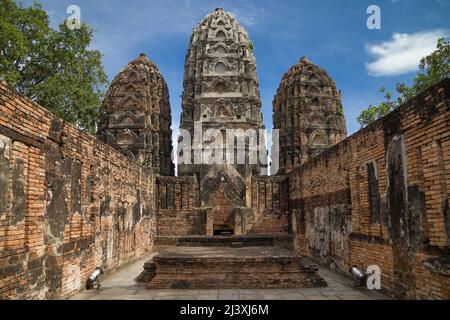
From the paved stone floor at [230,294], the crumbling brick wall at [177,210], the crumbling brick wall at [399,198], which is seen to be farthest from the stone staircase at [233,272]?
the crumbling brick wall at [177,210]

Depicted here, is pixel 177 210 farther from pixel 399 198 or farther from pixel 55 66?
pixel 399 198

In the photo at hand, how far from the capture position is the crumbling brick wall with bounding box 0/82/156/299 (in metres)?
6.20

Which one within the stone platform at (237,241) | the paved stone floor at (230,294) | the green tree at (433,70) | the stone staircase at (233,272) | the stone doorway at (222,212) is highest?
the green tree at (433,70)

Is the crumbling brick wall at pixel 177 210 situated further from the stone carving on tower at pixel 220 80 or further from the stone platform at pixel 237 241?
the stone carving on tower at pixel 220 80

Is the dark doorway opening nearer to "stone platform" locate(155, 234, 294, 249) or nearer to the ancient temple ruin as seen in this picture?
the ancient temple ruin

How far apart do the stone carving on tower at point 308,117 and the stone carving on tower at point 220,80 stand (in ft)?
8.76

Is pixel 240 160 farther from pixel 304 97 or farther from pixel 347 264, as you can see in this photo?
pixel 347 264

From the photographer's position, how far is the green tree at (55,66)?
803 inches

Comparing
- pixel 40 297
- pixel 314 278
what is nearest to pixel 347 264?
pixel 314 278

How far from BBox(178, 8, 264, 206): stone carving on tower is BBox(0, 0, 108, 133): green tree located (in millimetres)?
9430

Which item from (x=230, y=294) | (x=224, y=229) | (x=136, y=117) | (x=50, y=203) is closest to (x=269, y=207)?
(x=224, y=229)

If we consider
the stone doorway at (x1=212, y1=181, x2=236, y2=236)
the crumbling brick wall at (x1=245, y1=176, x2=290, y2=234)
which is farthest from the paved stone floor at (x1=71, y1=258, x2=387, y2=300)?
the stone doorway at (x1=212, y1=181, x2=236, y2=236)

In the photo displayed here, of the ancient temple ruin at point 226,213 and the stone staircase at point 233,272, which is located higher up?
the ancient temple ruin at point 226,213
